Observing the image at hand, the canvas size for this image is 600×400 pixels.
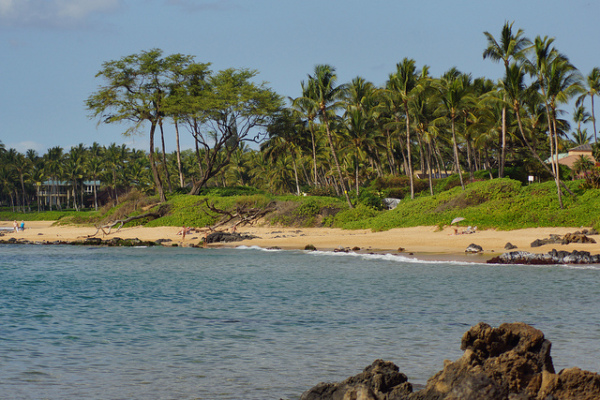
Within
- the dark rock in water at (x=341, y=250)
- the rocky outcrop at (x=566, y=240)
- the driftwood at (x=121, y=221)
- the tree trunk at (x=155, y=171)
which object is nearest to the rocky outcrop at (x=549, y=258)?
the rocky outcrop at (x=566, y=240)

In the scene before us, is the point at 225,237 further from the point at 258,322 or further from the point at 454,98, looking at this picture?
the point at 258,322

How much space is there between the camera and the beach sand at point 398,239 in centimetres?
2595

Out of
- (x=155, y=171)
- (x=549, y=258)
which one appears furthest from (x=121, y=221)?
(x=549, y=258)

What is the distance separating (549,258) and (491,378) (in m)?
17.8

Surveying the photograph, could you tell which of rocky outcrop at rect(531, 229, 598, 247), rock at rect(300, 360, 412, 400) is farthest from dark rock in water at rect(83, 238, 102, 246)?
rock at rect(300, 360, 412, 400)

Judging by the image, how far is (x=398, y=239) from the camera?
104 feet

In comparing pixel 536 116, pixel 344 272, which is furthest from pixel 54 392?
pixel 536 116

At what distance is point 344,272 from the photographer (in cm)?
2106

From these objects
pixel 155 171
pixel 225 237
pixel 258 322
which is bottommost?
pixel 258 322

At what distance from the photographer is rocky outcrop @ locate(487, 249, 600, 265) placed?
21.2 meters

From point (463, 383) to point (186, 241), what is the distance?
34232 millimetres

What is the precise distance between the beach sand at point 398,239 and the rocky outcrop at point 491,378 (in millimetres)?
18099

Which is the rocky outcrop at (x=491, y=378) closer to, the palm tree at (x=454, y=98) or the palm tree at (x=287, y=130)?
the palm tree at (x=454, y=98)

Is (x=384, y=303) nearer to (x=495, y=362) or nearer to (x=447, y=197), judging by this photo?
(x=495, y=362)
